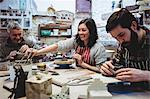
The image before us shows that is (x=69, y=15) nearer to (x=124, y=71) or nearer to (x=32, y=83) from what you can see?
(x=124, y=71)

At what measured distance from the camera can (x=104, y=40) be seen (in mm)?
3131

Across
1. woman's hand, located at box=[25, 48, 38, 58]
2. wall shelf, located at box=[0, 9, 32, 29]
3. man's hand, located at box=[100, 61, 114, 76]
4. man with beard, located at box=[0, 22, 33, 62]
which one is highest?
wall shelf, located at box=[0, 9, 32, 29]

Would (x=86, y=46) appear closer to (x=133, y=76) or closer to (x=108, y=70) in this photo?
(x=108, y=70)

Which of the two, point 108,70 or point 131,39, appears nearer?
point 108,70

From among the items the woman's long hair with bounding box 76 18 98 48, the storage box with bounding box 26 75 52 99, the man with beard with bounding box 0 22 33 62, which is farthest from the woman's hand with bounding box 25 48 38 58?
the storage box with bounding box 26 75 52 99

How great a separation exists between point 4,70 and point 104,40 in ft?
6.01

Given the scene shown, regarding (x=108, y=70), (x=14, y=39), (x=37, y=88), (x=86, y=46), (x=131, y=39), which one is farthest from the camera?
(x=14, y=39)

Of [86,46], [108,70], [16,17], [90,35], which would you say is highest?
[16,17]

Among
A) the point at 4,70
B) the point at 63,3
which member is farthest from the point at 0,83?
the point at 63,3

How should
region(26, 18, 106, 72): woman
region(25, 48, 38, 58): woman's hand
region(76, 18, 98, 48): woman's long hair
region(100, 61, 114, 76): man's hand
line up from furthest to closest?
1. region(76, 18, 98, 48): woman's long hair
2. region(26, 18, 106, 72): woman
3. region(25, 48, 38, 58): woman's hand
4. region(100, 61, 114, 76): man's hand

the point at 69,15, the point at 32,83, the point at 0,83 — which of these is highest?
the point at 69,15

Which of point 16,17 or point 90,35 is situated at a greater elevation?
point 16,17

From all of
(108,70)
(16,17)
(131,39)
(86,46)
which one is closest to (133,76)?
(108,70)

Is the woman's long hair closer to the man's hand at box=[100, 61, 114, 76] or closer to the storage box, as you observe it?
the man's hand at box=[100, 61, 114, 76]
